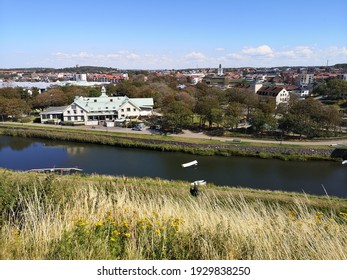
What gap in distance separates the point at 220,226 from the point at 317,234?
716mm

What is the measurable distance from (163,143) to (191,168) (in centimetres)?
355

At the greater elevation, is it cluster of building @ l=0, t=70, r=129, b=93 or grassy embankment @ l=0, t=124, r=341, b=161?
A: cluster of building @ l=0, t=70, r=129, b=93

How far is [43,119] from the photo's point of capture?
2209 centimetres

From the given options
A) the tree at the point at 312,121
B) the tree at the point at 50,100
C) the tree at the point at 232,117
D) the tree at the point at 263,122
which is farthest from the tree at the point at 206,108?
the tree at the point at 50,100

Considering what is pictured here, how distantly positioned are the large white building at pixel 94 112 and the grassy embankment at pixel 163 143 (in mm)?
2364

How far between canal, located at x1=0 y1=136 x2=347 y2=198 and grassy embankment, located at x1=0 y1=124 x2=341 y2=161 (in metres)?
0.43

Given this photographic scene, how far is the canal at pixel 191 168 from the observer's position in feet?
34.2

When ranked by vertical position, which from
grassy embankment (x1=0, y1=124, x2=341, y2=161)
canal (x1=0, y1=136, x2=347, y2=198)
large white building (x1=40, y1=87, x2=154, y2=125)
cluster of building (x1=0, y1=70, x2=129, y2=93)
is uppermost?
cluster of building (x1=0, y1=70, x2=129, y2=93)

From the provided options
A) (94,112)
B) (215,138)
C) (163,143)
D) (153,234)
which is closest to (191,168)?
(163,143)

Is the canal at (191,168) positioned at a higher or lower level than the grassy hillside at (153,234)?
lower

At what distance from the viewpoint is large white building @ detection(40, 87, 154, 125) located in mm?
21625

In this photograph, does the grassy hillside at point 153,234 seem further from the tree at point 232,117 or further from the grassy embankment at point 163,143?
the tree at point 232,117

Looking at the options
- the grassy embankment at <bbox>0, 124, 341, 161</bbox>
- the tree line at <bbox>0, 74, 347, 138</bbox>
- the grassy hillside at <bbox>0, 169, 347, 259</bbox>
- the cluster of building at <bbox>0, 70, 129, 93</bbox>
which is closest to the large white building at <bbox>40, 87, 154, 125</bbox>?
the grassy embankment at <bbox>0, 124, 341, 161</bbox>

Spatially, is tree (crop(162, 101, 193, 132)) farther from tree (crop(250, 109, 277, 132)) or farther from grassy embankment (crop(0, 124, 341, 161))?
tree (crop(250, 109, 277, 132))
